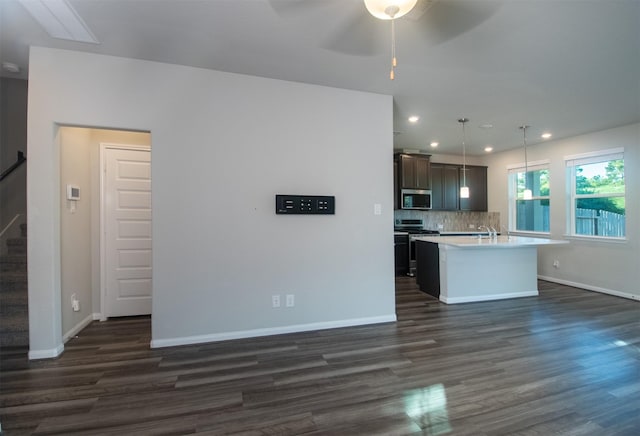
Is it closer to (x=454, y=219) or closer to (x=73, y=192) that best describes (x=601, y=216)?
(x=454, y=219)

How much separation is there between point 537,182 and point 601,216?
1.30 meters

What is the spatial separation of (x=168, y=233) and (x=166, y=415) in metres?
1.54

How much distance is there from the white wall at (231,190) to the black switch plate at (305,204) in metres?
0.07

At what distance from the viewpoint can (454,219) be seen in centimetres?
714

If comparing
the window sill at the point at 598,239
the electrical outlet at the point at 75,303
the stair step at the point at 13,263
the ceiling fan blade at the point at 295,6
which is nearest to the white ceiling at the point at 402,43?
the ceiling fan blade at the point at 295,6

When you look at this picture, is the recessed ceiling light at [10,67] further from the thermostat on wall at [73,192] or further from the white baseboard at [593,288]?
the white baseboard at [593,288]

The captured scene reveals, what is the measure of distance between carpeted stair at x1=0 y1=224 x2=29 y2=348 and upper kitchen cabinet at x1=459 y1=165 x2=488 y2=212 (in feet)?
24.7

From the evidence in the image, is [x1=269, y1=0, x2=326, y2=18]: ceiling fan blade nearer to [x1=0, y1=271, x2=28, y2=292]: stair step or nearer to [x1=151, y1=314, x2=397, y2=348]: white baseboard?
[x1=151, y1=314, x2=397, y2=348]: white baseboard

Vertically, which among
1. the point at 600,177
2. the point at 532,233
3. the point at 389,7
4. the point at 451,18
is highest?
the point at 451,18

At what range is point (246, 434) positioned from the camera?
5.59 feet

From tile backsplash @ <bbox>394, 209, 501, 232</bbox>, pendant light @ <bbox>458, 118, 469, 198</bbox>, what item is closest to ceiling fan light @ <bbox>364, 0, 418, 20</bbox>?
pendant light @ <bbox>458, 118, 469, 198</bbox>

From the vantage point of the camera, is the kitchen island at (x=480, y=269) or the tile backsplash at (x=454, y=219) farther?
the tile backsplash at (x=454, y=219)

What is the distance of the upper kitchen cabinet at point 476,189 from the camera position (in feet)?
22.6

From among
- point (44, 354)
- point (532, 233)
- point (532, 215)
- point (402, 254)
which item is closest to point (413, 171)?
point (402, 254)
